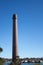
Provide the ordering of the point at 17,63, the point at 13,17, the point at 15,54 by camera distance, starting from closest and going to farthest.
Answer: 1. the point at 17,63
2. the point at 15,54
3. the point at 13,17

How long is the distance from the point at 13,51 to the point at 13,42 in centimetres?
367

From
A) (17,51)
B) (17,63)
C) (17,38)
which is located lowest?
(17,63)

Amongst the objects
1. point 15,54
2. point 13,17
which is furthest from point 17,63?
point 13,17

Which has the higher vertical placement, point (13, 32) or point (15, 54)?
point (13, 32)

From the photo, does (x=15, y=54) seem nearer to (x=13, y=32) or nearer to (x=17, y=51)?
(x=17, y=51)

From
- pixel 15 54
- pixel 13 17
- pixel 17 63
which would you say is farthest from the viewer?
pixel 13 17

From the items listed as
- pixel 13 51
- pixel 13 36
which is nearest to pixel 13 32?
pixel 13 36

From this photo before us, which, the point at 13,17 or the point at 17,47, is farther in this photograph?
the point at 13,17

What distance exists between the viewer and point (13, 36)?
8112 centimetres

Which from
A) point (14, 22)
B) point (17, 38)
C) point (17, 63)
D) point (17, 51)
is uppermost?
point (14, 22)

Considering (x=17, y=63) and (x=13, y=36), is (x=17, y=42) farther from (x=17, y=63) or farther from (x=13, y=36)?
(x=17, y=63)

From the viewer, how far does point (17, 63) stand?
5503 centimetres

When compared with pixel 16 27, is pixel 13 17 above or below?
above

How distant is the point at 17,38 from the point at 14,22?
6.86 m
